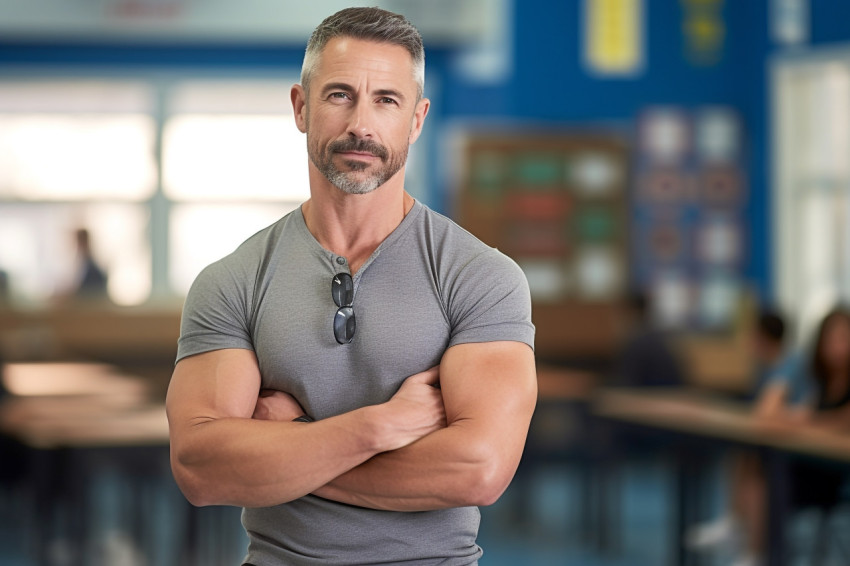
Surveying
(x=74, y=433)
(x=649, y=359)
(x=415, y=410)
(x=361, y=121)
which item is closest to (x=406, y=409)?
(x=415, y=410)

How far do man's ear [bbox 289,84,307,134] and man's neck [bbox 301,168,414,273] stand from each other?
8 cm

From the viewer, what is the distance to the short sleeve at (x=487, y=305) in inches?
66.9

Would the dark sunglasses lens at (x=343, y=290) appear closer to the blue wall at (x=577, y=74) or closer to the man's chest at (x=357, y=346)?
the man's chest at (x=357, y=346)

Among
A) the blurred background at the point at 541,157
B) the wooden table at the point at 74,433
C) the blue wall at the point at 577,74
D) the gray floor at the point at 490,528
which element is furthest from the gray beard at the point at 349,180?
the blue wall at the point at 577,74

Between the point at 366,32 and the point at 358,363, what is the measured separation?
0.48 metres

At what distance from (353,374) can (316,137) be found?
0.35m

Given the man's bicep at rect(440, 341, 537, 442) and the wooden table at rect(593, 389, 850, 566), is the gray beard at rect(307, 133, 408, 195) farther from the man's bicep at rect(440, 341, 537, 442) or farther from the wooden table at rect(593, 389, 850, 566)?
the wooden table at rect(593, 389, 850, 566)

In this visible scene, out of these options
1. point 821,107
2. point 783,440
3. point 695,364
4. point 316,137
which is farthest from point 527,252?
point 316,137

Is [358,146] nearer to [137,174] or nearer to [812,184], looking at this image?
[812,184]

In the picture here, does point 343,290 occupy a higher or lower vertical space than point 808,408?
higher

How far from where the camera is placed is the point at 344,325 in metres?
1.68

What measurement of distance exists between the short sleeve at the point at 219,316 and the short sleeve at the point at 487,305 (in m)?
0.31

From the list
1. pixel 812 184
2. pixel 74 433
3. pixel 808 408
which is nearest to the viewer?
pixel 74 433

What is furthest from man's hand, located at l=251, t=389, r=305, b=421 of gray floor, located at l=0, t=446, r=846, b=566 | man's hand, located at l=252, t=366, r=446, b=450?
gray floor, located at l=0, t=446, r=846, b=566
